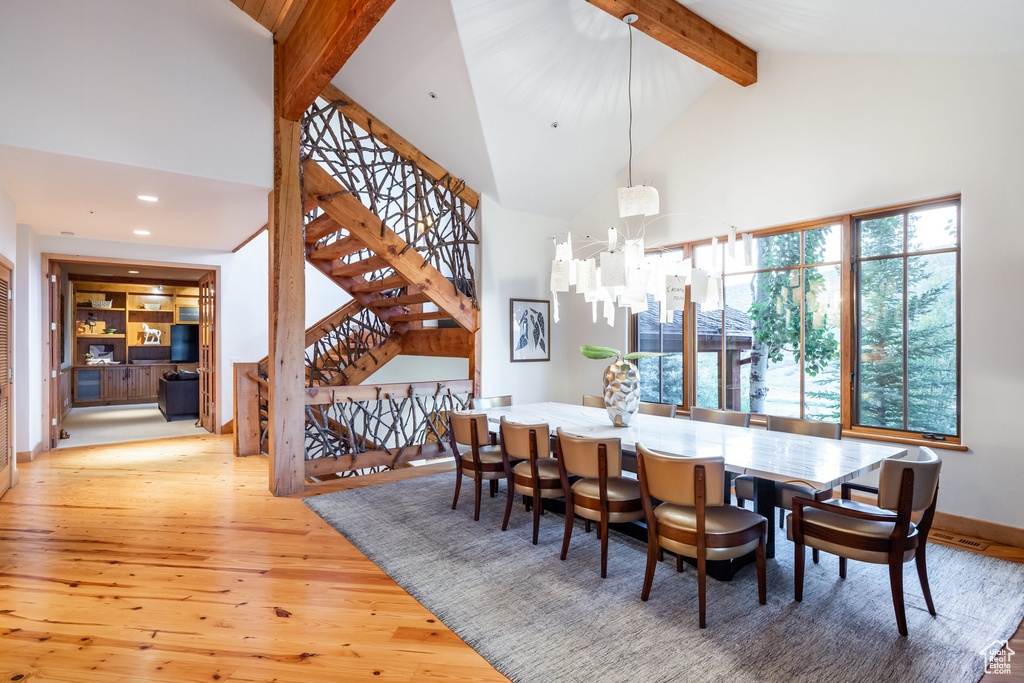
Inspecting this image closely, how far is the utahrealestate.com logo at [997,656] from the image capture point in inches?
85.6

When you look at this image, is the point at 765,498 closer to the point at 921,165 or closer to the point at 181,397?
the point at 921,165

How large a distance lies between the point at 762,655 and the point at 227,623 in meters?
2.48

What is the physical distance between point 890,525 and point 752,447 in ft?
2.37

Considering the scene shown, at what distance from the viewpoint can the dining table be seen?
2543 millimetres

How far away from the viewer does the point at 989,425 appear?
12.0 ft

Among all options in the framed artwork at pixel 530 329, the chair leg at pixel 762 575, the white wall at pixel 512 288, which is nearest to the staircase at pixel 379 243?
the white wall at pixel 512 288

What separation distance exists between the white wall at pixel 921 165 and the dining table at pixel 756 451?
1.09 metres

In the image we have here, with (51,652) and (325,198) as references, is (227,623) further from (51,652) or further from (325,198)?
(325,198)

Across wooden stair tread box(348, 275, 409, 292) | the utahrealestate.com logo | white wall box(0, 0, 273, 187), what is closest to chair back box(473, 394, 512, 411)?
wooden stair tread box(348, 275, 409, 292)

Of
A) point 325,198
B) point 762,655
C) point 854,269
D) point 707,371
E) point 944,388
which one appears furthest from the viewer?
point 707,371

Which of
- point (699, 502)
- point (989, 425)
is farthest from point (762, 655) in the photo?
point (989, 425)

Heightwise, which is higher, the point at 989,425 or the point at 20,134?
the point at 20,134

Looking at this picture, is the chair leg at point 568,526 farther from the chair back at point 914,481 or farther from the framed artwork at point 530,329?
the framed artwork at point 530,329

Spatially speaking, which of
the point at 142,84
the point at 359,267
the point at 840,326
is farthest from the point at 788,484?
the point at 142,84
